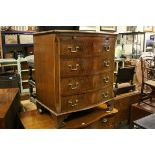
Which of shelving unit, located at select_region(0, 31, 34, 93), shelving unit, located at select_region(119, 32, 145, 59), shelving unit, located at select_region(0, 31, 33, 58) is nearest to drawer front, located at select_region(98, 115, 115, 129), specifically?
shelving unit, located at select_region(0, 31, 34, 93)

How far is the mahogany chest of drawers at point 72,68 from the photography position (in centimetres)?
119

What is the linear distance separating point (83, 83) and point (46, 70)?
0.93 feet

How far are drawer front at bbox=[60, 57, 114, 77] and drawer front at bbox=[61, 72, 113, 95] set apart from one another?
4 centimetres

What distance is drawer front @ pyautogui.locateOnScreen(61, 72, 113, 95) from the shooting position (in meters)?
1.25

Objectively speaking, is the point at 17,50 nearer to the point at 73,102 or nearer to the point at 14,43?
the point at 14,43

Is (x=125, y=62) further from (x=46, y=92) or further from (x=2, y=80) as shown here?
(x=46, y=92)

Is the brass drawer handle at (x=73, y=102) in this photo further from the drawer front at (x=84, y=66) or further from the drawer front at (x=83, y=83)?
the drawer front at (x=84, y=66)

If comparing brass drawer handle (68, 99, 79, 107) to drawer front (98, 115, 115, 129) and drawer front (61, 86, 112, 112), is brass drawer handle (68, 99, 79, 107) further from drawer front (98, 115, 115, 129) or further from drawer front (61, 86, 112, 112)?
drawer front (98, 115, 115, 129)

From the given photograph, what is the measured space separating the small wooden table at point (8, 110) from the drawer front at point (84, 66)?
458 mm

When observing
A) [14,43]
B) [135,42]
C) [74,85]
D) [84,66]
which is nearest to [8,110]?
[74,85]

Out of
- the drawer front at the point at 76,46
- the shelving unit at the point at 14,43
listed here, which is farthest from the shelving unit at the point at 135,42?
the drawer front at the point at 76,46

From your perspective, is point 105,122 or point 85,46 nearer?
point 85,46

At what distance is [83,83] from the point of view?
133cm
